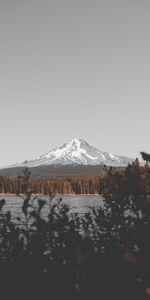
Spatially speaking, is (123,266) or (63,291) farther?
(63,291)

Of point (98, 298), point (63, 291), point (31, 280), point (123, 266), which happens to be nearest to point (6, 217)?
point (31, 280)

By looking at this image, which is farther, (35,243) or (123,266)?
(35,243)

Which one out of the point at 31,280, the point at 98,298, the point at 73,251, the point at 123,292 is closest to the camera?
the point at 73,251

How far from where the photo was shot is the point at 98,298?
707 centimetres

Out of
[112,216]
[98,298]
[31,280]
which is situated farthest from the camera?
[112,216]

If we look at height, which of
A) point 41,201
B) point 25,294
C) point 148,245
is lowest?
point 25,294

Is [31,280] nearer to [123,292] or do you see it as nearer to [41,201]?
[41,201]

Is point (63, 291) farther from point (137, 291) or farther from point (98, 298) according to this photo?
point (137, 291)

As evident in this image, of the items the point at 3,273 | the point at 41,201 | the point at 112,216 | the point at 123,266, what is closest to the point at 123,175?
the point at 112,216

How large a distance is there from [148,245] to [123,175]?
247cm

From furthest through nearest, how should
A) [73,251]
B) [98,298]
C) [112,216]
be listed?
[112,216] < [98,298] < [73,251]

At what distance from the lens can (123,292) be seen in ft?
21.6

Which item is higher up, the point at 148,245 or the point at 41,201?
the point at 41,201

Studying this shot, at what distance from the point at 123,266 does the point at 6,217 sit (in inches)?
147
